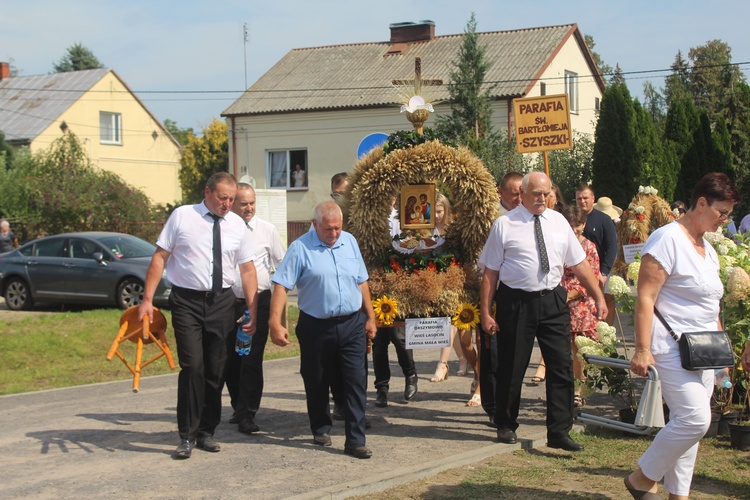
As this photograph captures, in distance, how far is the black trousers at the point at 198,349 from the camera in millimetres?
7191

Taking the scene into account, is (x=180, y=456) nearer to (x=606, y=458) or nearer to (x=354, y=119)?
(x=606, y=458)

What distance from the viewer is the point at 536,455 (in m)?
7.13

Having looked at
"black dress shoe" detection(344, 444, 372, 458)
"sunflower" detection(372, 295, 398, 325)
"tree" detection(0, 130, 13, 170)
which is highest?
"tree" detection(0, 130, 13, 170)

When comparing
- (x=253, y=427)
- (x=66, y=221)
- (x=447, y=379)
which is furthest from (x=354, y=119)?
(x=253, y=427)

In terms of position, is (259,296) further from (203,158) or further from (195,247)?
(203,158)

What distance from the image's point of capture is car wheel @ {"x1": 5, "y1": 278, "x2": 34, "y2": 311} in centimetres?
1938

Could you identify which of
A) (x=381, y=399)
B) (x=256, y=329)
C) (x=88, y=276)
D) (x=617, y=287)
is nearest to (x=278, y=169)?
(x=88, y=276)

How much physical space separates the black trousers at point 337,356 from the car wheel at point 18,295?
13577 millimetres

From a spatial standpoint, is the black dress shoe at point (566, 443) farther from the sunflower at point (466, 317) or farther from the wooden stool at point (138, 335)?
the wooden stool at point (138, 335)

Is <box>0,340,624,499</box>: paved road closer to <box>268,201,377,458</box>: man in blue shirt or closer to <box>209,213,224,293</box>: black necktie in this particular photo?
<box>268,201,377,458</box>: man in blue shirt

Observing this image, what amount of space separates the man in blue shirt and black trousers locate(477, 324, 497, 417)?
1199 millimetres

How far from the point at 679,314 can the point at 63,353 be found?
1025cm

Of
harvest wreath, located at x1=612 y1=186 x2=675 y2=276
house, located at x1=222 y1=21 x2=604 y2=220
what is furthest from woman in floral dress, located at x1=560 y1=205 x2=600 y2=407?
house, located at x1=222 y1=21 x2=604 y2=220

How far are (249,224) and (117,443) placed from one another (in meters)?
2.17
